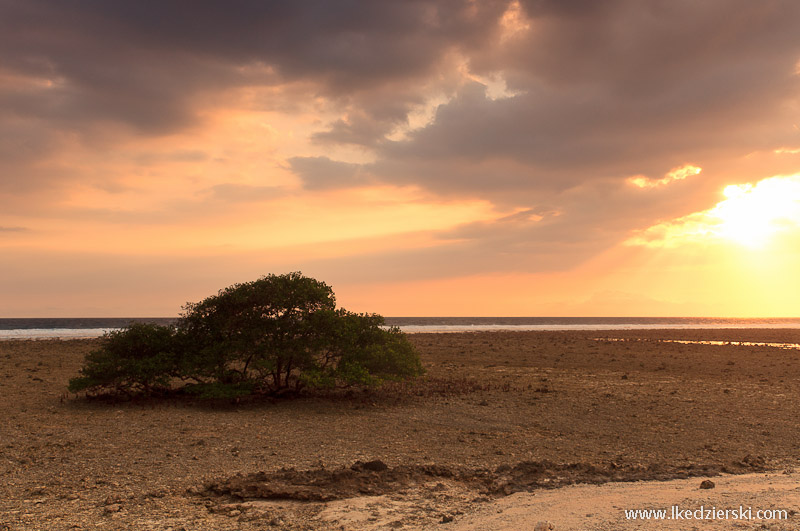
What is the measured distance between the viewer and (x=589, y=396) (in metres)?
18.8

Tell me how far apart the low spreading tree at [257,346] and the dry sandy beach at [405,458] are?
89 cm

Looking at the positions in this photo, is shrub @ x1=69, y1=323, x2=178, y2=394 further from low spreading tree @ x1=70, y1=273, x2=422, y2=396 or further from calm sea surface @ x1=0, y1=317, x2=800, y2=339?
calm sea surface @ x1=0, y1=317, x2=800, y2=339

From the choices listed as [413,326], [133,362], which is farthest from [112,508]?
[413,326]

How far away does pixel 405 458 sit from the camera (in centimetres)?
1080

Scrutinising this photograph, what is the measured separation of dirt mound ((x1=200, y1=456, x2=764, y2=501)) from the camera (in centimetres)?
854

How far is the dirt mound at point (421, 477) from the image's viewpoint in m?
8.54

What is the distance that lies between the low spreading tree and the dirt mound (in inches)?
267

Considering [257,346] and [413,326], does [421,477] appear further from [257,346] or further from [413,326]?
[413,326]

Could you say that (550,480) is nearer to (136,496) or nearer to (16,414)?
(136,496)

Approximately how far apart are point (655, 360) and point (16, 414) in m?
32.0

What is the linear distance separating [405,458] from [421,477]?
4.80ft

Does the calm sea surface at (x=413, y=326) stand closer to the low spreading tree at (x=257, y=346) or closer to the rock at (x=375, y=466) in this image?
the low spreading tree at (x=257, y=346)

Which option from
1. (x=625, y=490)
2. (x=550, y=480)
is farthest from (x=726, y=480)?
(x=550, y=480)

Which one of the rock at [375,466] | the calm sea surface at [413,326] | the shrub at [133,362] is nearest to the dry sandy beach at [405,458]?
the rock at [375,466]
